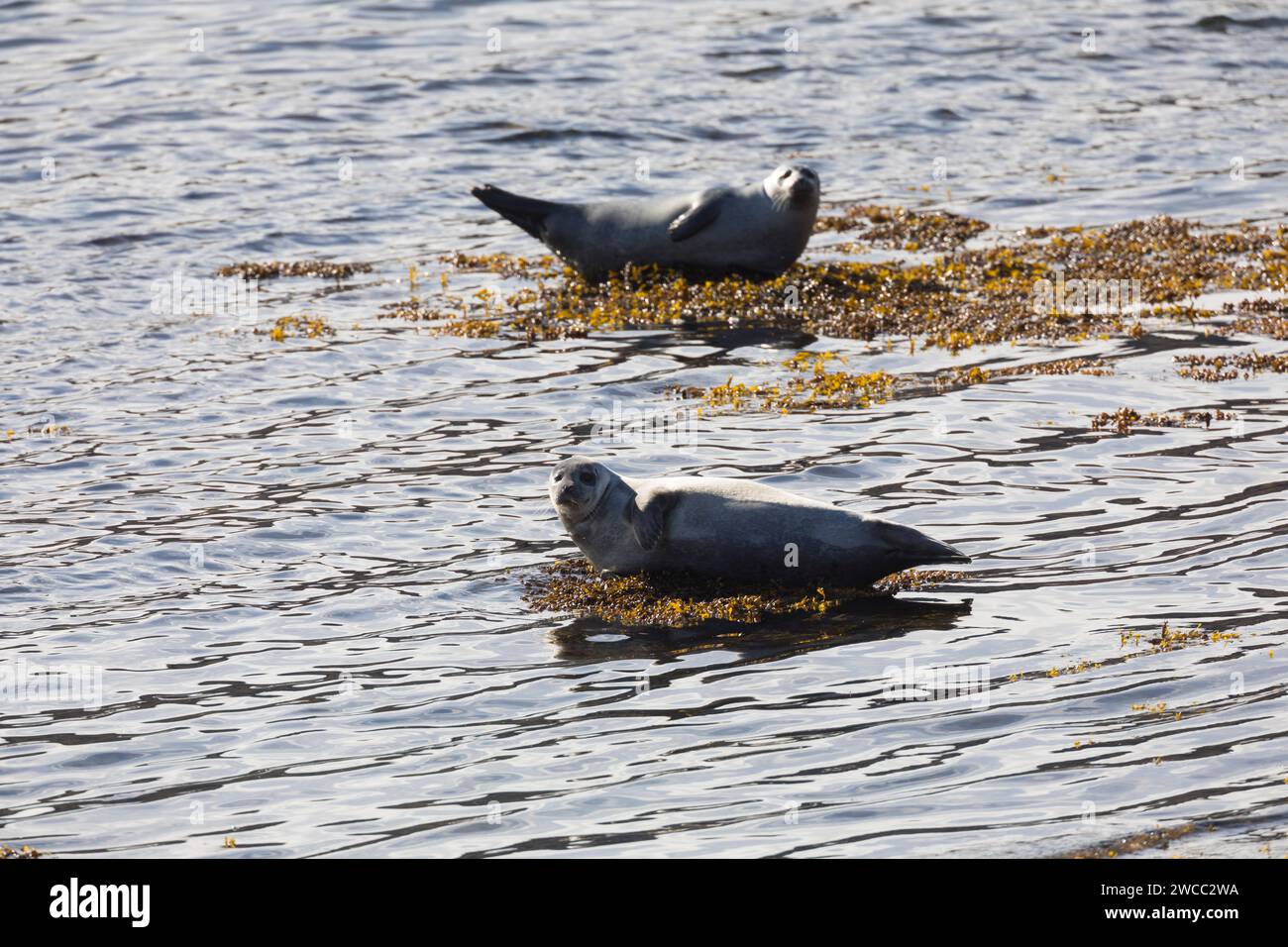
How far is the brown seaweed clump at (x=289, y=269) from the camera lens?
15742mm

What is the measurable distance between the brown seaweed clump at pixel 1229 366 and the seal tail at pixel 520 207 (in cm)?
576

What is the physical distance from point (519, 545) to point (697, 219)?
20.0 feet

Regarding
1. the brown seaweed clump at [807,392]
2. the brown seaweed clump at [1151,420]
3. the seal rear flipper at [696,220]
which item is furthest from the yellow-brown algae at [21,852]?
the seal rear flipper at [696,220]

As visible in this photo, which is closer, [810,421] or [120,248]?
[810,421]

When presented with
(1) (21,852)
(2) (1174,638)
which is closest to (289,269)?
(2) (1174,638)

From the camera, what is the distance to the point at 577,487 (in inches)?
329

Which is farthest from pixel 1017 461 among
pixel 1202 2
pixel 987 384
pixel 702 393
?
pixel 1202 2

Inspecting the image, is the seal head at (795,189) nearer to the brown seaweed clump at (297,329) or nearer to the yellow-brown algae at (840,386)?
the yellow-brown algae at (840,386)

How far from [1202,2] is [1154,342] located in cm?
1924

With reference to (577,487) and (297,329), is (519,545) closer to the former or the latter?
(577,487)

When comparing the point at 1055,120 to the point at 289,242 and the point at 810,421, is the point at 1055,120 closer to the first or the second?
the point at 289,242

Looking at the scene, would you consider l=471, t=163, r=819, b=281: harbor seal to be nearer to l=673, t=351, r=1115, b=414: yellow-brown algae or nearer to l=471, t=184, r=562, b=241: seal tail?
l=471, t=184, r=562, b=241: seal tail
